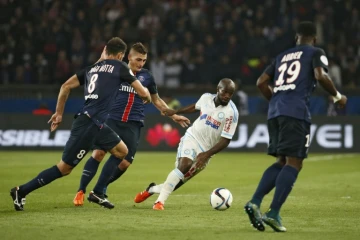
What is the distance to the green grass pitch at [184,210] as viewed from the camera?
8.16m

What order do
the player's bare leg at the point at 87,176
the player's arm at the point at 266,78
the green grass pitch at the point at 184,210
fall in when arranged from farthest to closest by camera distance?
the player's bare leg at the point at 87,176 < the player's arm at the point at 266,78 < the green grass pitch at the point at 184,210

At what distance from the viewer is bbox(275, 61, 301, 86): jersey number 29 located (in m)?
8.44

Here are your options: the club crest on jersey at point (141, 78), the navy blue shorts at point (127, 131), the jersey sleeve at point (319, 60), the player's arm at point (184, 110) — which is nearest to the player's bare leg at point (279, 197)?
the jersey sleeve at point (319, 60)

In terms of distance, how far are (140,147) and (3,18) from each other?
7.75 m

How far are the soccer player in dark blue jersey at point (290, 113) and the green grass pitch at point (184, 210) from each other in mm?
350

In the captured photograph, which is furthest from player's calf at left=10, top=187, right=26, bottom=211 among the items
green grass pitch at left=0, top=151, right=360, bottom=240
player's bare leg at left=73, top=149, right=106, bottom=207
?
player's bare leg at left=73, top=149, right=106, bottom=207

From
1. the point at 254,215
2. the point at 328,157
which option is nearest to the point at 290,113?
the point at 254,215

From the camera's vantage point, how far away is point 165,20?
2595 centimetres

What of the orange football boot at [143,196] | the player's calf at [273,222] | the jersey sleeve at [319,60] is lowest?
the orange football boot at [143,196]

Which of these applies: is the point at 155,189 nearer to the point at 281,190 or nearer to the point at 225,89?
the point at 225,89

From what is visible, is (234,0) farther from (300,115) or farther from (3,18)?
(300,115)

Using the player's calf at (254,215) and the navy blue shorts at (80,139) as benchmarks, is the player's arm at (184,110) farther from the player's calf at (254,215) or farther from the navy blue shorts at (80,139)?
the player's calf at (254,215)

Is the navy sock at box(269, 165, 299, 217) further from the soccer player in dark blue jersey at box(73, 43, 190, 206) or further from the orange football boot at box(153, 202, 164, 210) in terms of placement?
the soccer player in dark blue jersey at box(73, 43, 190, 206)

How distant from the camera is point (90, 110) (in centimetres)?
1021
